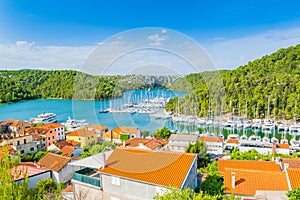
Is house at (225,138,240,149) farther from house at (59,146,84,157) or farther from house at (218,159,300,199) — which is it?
house at (218,159,300,199)

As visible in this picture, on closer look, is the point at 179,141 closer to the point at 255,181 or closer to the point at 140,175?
the point at 255,181

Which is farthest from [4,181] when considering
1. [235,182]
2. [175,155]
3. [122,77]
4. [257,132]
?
[257,132]

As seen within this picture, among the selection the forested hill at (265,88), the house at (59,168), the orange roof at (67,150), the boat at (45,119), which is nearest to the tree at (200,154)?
the house at (59,168)

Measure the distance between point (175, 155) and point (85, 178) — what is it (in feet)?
5.86

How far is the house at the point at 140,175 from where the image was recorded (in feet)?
11.6

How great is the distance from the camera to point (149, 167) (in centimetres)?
358

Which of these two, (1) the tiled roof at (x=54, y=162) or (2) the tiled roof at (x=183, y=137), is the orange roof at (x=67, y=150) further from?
(2) the tiled roof at (x=183, y=137)

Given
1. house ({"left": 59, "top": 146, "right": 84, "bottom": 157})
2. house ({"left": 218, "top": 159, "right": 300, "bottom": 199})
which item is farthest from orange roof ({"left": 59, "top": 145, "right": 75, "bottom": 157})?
house ({"left": 218, "top": 159, "right": 300, "bottom": 199})

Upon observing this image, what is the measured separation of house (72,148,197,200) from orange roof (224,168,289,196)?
1.09 metres

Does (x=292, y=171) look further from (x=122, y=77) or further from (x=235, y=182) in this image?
(x=122, y=77)

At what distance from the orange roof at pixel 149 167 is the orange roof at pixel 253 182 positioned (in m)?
1.53

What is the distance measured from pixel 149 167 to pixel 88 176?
1474mm

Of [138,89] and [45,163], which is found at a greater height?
[138,89]

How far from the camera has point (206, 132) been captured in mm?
17250
